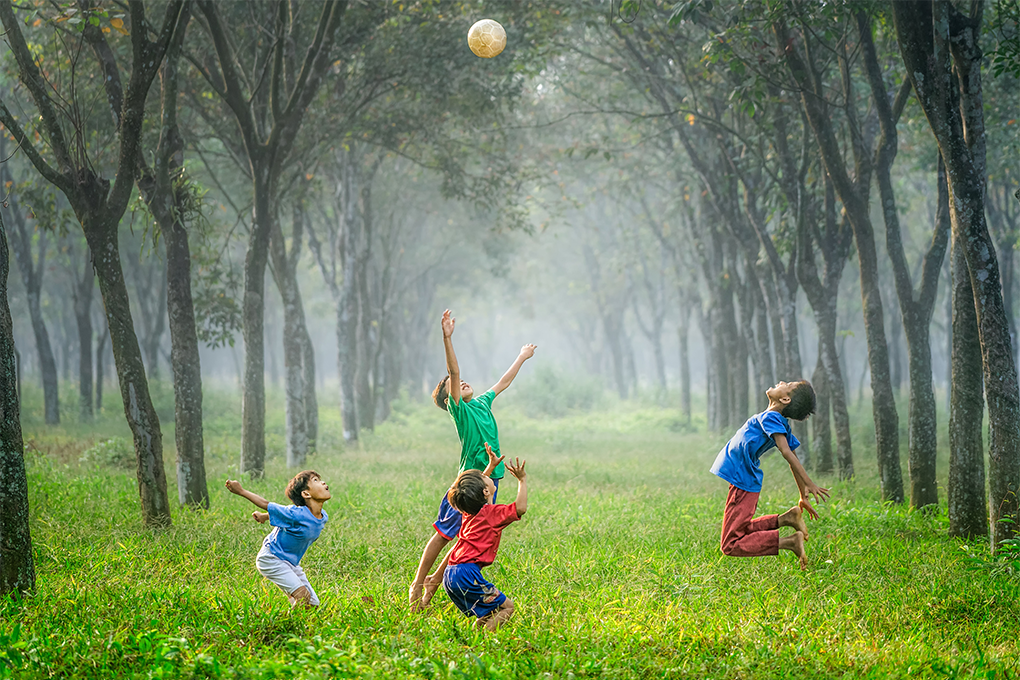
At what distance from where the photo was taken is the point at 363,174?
69.9ft

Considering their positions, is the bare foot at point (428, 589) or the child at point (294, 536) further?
the bare foot at point (428, 589)

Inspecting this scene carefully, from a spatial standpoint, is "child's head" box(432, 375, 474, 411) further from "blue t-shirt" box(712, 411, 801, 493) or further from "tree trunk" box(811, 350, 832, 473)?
"tree trunk" box(811, 350, 832, 473)

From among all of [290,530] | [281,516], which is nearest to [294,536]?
[290,530]

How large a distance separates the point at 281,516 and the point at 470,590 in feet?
4.29

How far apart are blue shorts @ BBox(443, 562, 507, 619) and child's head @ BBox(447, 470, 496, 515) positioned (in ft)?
1.17

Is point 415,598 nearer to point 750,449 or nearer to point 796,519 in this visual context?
point 750,449

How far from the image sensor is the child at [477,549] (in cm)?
488

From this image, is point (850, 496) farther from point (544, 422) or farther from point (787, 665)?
point (544, 422)

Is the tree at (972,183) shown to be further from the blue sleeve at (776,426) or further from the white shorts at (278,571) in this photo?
the white shorts at (278,571)

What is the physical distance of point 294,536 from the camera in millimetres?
5039

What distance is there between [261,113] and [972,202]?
10785 millimetres

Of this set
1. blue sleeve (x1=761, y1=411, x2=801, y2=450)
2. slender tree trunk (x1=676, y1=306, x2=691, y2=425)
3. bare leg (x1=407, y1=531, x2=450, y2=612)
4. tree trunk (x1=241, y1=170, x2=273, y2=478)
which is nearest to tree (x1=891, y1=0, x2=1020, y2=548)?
blue sleeve (x1=761, y1=411, x2=801, y2=450)

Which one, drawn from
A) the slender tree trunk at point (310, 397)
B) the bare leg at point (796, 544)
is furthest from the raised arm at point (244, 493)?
the slender tree trunk at point (310, 397)

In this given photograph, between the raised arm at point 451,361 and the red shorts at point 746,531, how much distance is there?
2.34 m
